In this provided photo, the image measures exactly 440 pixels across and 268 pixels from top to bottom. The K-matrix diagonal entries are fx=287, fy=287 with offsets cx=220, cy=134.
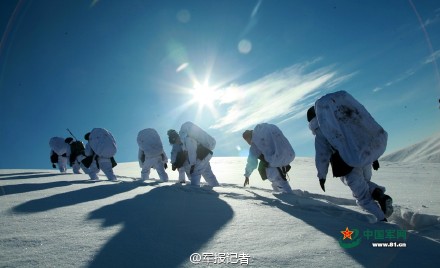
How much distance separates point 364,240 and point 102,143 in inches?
326

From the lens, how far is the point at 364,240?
2.35 metres

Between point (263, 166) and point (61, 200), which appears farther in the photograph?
point (263, 166)

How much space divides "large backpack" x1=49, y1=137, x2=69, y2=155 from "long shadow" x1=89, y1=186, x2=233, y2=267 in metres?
11.8

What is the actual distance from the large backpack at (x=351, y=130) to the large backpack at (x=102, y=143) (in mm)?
7145

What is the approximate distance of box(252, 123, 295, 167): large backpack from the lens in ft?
20.8

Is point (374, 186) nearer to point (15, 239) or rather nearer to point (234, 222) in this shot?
point (234, 222)

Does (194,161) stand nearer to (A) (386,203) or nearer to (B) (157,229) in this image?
(A) (386,203)

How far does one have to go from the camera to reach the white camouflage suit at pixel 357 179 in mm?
3610

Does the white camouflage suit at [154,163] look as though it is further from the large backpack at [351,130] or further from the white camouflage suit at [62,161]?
the large backpack at [351,130]

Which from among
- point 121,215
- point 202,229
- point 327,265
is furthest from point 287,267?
point 121,215

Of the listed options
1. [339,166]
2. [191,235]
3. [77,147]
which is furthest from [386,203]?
[77,147]

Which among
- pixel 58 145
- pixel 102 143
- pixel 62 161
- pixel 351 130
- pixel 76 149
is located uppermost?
pixel 58 145

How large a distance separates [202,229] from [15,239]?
137 centimetres

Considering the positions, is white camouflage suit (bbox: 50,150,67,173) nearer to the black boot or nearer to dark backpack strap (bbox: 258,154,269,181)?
dark backpack strap (bbox: 258,154,269,181)
